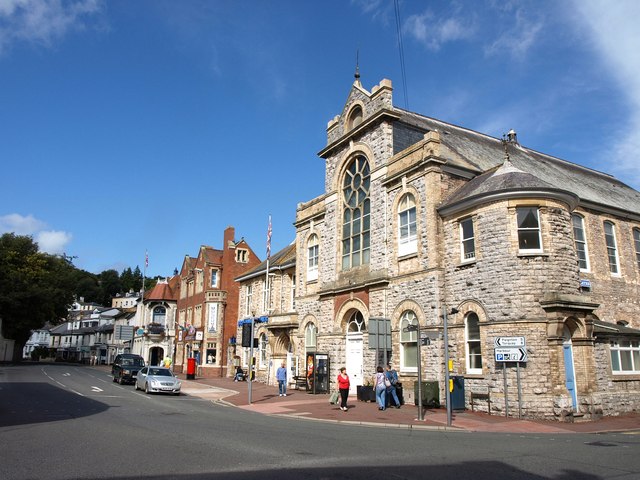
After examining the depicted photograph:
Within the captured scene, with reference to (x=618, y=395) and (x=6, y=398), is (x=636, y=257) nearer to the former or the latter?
(x=618, y=395)

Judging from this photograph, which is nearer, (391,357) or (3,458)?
(3,458)

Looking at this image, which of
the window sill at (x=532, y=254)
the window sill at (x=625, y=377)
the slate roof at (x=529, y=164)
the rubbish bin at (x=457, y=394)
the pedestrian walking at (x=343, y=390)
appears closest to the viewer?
the window sill at (x=532, y=254)

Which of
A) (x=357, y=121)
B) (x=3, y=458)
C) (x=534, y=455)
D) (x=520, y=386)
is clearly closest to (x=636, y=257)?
(x=520, y=386)

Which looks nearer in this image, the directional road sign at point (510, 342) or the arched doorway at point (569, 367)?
the directional road sign at point (510, 342)

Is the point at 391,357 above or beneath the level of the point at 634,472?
above

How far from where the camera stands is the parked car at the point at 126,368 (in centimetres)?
3098

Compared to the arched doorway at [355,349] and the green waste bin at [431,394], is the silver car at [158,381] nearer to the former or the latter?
the arched doorway at [355,349]

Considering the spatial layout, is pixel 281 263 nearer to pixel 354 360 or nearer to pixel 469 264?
pixel 354 360

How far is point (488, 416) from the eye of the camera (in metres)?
17.4

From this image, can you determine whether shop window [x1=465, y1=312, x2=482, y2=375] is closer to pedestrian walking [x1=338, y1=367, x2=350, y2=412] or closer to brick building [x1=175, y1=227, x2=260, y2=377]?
pedestrian walking [x1=338, y1=367, x2=350, y2=412]

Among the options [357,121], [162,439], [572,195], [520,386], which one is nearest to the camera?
[162,439]

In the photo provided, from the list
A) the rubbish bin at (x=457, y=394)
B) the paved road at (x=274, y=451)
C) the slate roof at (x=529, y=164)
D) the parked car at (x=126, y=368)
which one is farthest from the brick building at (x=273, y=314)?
the paved road at (x=274, y=451)

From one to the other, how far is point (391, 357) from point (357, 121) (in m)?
13.2

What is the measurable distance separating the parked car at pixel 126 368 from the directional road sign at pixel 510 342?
71.5ft
